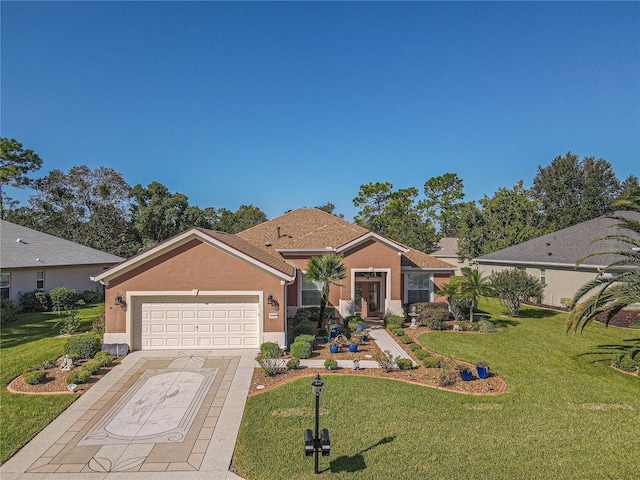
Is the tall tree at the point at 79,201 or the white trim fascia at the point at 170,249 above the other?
the tall tree at the point at 79,201

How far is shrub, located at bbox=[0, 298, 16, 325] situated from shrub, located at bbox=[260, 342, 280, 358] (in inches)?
625

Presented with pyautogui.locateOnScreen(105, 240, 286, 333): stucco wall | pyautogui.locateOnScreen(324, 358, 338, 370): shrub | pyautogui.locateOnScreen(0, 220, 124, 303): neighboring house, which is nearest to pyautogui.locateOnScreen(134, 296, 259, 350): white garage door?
pyautogui.locateOnScreen(105, 240, 286, 333): stucco wall

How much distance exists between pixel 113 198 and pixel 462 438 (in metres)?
46.3

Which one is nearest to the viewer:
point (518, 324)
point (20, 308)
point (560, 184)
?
point (518, 324)

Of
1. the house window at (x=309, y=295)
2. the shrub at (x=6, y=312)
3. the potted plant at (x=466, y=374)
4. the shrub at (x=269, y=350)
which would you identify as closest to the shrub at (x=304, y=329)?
the shrub at (x=269, y=350)

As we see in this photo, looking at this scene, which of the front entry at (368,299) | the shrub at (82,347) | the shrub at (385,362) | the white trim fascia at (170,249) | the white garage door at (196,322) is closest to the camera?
the shrub at (385,362)

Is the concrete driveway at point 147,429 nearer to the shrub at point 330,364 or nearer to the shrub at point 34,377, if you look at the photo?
the shrub at point 34,377

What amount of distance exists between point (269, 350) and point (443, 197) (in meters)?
53.6

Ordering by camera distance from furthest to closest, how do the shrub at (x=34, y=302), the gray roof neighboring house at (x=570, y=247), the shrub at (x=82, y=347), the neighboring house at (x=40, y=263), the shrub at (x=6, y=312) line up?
the gray roof neighboring house at (x=570, y=247) → the shrub at (x=34, y=302) → the neighboring house at (x=40, y=263) → the shrub at (x=6, y=312) → the shrub at (x=82, y=347)

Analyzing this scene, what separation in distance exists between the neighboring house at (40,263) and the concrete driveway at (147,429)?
15593 mm

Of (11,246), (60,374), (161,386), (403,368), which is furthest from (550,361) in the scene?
(11,246)

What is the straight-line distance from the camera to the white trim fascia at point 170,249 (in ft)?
43.7

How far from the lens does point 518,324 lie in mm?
19141

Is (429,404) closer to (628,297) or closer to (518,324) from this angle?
(628,297)
